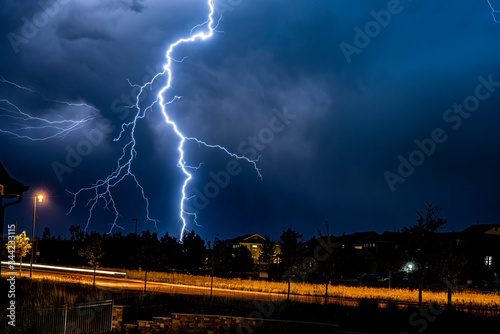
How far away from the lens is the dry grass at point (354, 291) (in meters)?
23.0

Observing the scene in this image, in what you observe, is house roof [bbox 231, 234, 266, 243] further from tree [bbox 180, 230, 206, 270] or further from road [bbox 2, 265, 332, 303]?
road [bbox 2, 265, 332, 303]

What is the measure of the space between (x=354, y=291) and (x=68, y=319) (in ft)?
61.1

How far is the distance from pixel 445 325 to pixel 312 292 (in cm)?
1639

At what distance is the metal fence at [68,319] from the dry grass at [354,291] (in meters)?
14.7

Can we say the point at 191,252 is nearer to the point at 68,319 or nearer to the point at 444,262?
the point at 444,262

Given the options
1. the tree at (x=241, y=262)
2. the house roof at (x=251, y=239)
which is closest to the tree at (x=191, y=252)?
the tree at (x=241, y=262)


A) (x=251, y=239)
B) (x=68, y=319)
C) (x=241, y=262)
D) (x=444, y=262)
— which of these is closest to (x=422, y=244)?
(x=444, y=262)

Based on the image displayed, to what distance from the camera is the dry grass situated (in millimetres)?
22984

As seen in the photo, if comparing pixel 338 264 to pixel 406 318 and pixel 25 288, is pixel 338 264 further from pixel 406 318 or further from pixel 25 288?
pixel 25 288

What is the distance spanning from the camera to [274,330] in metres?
12.1

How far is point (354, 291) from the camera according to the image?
90.0 feet

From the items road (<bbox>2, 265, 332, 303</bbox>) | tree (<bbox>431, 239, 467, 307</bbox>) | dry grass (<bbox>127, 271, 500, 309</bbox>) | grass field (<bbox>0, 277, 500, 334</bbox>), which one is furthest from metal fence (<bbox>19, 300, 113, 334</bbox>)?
dry grass (<bbox>127, 271, 500, 309</bbox>)

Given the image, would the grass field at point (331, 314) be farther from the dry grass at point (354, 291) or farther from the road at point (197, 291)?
the dry grass at point (354, 291)

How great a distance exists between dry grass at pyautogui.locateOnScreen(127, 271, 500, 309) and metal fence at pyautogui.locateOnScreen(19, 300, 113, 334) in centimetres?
1465
